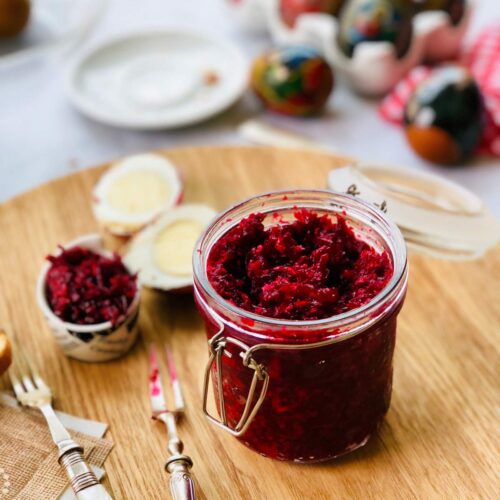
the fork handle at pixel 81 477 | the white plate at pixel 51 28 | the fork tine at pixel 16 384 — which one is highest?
the white plate at pixel 51 28

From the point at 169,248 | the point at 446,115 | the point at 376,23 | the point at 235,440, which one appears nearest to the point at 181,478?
the point at 235,440

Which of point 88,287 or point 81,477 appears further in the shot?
point 88,287

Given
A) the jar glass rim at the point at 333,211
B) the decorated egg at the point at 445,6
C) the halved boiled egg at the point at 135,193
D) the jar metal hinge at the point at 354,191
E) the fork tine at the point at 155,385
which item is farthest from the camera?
the decorated egg at the point at 445,6

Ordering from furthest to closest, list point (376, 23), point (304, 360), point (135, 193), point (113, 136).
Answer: point (113, 136), point (376, 23), point (135, 193), point (304, 360)

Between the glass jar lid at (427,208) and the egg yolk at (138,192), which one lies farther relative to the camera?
the egg yolk at (138,192)

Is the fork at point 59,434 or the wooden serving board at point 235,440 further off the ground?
the fork at point 59,434

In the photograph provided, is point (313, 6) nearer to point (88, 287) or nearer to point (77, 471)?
point (88, 287)

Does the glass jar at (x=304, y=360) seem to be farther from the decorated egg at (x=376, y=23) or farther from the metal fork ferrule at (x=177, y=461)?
the decorated egg at (x=376, y=23)

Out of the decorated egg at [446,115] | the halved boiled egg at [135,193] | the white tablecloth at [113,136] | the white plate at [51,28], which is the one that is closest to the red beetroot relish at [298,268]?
the halved boiled egg at [135,193]
